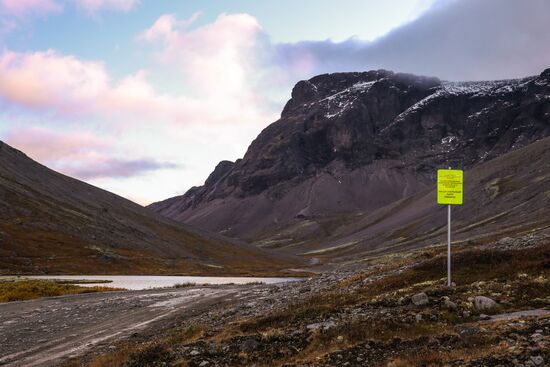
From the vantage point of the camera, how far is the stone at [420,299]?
22445 millimetres

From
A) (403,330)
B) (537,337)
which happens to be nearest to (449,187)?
(403,330)

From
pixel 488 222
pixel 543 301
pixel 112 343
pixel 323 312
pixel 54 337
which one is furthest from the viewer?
pixel 488 222

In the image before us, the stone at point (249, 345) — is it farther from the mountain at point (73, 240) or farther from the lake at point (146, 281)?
the mountain at point (73, 240)

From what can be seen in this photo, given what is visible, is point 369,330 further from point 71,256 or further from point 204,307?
point 71,256

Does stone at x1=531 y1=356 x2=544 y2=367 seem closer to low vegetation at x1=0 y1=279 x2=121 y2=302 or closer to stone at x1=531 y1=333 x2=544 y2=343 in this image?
stone at x1=531 y1=333 x2=544 y2=343

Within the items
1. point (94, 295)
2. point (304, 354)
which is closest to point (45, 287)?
point (94, 295)

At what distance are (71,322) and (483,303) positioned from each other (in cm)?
2939

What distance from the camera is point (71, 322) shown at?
A: 37156 mm

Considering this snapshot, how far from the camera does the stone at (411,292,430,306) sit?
884 inches

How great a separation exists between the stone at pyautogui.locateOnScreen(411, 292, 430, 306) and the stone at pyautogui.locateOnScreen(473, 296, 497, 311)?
7.15 ft

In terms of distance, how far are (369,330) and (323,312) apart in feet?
19.1

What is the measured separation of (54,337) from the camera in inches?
1222

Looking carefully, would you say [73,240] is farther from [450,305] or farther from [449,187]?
[450,305]

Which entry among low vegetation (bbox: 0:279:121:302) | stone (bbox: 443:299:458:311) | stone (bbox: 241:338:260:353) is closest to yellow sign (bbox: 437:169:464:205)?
stone (bbox: 443:299:458:311)
